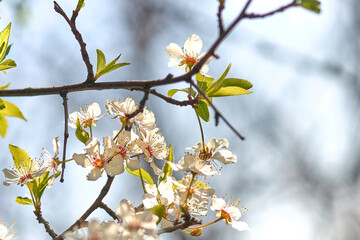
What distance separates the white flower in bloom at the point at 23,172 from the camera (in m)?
1.02

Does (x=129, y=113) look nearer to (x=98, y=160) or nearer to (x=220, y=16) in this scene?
(x=98, y=160)

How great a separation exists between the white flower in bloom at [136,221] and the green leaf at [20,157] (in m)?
0.33

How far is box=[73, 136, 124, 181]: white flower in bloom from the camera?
0.93 meters

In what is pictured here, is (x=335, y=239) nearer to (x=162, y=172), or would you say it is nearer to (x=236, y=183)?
(x=236, y=183)

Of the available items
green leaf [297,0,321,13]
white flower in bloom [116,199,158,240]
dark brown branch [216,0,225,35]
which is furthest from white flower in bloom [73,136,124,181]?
green leaf [297,0,321,13]

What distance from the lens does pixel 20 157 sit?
104 centimetres

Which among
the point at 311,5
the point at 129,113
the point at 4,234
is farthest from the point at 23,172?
the point at 311,5

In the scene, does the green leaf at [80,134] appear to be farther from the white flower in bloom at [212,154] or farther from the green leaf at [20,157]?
the white flower in bloom at [212,154]

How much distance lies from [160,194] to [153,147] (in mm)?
109

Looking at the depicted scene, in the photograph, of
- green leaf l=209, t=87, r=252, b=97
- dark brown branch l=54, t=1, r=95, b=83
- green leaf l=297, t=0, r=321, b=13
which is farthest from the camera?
green leaf l=209, t=87, r=252, b=97

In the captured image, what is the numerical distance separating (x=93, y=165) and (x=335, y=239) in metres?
4.99

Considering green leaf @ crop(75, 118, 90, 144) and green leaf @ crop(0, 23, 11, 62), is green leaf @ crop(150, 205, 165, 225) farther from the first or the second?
green leaf @ crop(0, 23, 11, 62)

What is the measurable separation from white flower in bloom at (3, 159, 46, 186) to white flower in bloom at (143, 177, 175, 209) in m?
0.27

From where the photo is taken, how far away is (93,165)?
0.94 meters
